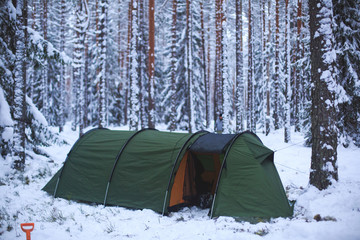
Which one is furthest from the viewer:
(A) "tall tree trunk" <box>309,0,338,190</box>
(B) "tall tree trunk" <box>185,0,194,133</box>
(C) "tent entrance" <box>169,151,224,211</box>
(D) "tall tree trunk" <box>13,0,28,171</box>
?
(B) "tall tree trunk" <box>185,0,194,133</box>

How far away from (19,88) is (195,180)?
7073mm

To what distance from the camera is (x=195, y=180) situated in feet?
27.0

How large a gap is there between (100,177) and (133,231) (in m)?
2.61

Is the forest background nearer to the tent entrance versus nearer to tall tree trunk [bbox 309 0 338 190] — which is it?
tall tree trunk [bbox 309 0 338 190]

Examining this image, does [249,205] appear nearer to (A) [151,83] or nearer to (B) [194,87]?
(A) [151,83]

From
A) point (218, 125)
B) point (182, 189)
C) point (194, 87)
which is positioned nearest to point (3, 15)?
point (182, 189)

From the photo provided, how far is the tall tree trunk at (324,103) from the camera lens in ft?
20.9

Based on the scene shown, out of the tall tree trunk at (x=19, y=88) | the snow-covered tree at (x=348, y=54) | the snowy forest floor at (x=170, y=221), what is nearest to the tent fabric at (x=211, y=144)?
the snowy forest floor at (x=170, y=221)

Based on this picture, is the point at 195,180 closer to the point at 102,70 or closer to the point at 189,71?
the point at 102,70

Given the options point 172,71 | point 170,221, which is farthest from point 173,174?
point 172,71

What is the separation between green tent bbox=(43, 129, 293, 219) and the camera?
21.1ft

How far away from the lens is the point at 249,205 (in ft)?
20.6

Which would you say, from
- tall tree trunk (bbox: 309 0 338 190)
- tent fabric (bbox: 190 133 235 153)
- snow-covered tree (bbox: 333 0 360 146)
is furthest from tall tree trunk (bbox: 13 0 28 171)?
snow-covered tree (bbox: 333 0 360 146)

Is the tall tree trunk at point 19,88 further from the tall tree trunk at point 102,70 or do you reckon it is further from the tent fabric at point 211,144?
the tent fabric at point 211,144
